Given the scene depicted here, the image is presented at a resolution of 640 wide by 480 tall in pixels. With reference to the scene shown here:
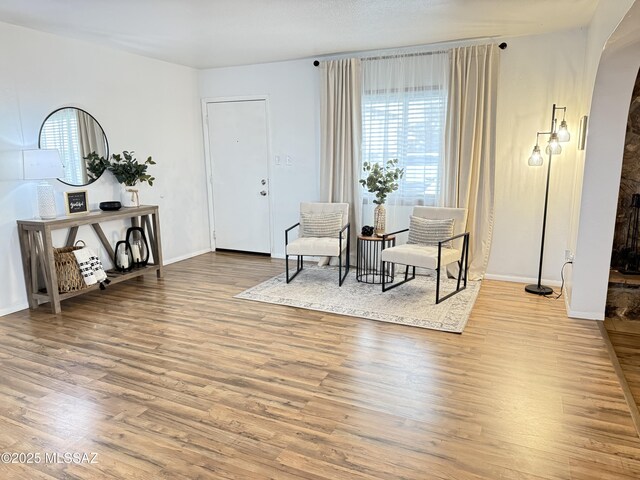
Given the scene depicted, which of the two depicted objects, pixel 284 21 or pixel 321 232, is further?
pixel 321 232

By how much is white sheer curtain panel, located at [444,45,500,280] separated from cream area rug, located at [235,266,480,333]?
57cm

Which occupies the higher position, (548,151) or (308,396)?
(548,151)

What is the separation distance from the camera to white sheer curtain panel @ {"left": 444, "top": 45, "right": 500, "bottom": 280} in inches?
180

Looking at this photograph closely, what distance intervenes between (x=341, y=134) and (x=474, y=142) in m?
1.52

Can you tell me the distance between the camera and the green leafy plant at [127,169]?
486 cm

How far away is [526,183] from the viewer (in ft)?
15.3

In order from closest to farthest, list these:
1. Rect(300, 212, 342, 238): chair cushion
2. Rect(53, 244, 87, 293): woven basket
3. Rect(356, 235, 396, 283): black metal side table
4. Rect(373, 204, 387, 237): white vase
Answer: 1. Rect(53, 244, 87, 293): woven basket
2. Rect(373, 204, 387, 237): white vase
3. Rect(356, 235, 396, 283): black metal side table
4. Rect(300, 212, 342, 238): chair cushion

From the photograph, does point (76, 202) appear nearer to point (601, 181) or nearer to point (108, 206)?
point (108, 206)

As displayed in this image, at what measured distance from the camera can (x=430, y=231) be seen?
Answer: 4.60m

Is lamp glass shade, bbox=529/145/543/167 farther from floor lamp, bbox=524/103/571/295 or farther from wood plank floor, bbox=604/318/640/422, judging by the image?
wood plank floor, bbox=604/318/640/422

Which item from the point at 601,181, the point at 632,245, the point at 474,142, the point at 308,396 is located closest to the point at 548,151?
the point at 474,142

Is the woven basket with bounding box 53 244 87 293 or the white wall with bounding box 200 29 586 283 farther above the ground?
the white wall with bounding box 200 29 586 283

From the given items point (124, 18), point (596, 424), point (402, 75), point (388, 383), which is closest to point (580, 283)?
point (596, 424)

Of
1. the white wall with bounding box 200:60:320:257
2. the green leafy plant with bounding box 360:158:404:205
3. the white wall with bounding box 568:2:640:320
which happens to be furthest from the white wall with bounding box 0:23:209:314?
the white wall with bounding box 568:2:640:320
